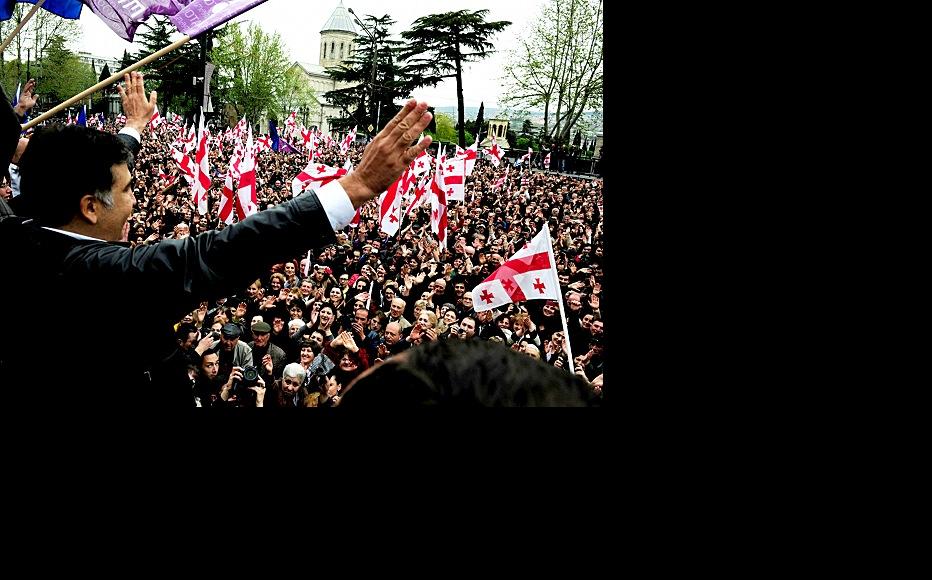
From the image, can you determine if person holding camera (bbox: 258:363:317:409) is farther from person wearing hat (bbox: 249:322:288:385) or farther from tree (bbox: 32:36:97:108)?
tree (bbox: 32:36:97:108)

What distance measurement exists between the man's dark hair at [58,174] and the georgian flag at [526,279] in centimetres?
422

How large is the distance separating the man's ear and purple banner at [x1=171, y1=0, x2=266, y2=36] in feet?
5.10

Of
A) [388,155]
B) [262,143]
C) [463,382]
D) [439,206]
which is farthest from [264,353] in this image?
[262,143]

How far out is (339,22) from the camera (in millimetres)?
127750

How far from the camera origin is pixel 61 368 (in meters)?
1.47

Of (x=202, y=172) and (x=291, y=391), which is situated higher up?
(x=202, y=172)

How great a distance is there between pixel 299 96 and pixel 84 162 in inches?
3043

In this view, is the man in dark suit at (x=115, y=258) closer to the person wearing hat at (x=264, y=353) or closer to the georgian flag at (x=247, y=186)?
the person wearing hat at (x=264, y=353)

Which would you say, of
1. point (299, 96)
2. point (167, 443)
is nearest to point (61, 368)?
point (167, 443)

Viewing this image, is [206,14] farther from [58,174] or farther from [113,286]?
[113,286]

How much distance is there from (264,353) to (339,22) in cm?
13464

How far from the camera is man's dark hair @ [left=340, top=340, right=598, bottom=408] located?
2.59 feet

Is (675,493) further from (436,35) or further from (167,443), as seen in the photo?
(436,35)

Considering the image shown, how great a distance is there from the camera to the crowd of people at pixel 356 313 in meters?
4.98
